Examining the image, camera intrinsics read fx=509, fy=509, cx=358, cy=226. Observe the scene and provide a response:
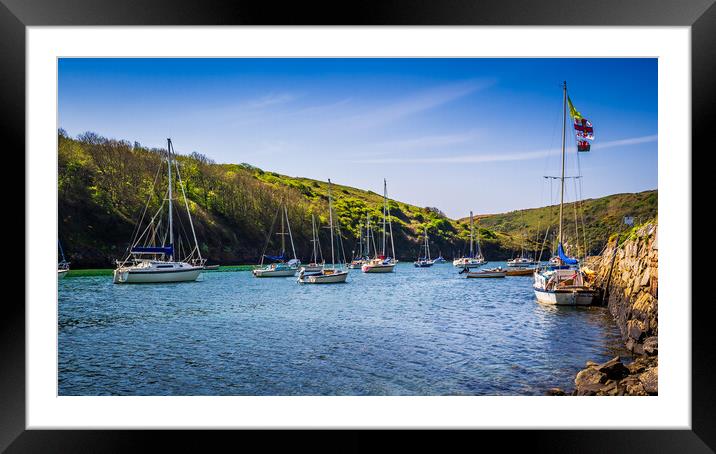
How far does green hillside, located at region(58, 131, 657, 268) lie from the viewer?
17.0 m

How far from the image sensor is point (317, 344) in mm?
7520

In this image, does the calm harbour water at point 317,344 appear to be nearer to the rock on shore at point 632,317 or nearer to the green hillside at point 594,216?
the rock on shore at point 632,317

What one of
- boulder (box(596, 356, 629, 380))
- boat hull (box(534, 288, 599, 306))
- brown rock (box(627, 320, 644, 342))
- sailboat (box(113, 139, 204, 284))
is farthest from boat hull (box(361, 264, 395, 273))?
boulder (box(596, 356, 629, 380))

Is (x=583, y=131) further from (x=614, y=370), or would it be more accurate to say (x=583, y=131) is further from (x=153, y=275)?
(x=153, y=275)

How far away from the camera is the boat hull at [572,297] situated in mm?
10914

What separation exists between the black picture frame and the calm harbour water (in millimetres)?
1933

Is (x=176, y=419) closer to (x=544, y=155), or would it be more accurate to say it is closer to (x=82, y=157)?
(x=544, y=155)

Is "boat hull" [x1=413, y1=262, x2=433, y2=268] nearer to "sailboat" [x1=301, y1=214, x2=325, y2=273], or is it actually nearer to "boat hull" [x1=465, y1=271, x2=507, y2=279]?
"boat hull" [x1=465, y1=271, x2=507, y2=279]

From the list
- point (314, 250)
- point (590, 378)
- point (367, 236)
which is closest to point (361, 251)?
point (367, 236)
